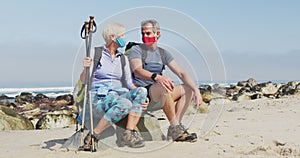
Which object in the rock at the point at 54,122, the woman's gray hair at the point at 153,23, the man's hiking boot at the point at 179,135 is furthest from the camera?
the rock at the point at 54,122

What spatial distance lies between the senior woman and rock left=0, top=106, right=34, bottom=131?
11.6 ft

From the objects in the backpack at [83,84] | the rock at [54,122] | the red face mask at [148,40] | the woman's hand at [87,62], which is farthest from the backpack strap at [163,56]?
the rock at [54,122]

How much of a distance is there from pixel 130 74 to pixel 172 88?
0.54 metres

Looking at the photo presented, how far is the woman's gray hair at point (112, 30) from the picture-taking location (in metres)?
4.80

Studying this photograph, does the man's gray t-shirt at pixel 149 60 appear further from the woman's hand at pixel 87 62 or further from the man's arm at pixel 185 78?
the woman's hand at pixel 87 62

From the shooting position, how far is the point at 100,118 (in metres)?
4.84

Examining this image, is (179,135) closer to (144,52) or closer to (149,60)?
(149,60)

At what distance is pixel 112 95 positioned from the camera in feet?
15.7

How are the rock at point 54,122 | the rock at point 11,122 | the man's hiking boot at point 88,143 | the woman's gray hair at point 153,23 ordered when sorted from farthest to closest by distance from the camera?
1. the rock at point 54,122
2. the rock at point 11,122
3. the woman's gray hair at point 153,23
4. the man's hiking boot at point 88,143

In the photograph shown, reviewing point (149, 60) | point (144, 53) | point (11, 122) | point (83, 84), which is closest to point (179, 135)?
point (149, 60)

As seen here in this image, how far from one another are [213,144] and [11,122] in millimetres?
4505

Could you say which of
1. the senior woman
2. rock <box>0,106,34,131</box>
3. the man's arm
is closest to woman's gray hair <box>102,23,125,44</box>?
the senior woman

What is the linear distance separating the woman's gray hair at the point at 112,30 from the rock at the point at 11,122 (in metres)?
3.80

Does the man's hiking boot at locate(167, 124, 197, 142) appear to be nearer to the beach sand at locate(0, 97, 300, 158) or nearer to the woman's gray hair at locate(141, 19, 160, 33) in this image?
the beach sand at locate(0, 97, 300, 158)
